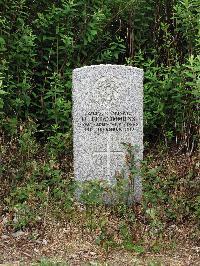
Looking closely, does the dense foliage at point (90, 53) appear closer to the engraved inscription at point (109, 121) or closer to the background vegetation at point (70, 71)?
the background vegetation at point (70, 71)

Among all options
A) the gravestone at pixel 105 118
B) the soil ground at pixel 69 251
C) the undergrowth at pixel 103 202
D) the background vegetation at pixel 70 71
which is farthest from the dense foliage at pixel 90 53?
the soil ground at pixel 69 251

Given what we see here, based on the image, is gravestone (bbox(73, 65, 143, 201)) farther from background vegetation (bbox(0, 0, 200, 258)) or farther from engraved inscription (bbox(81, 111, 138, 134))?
background vegetation (bbox(0, 0, 200, 258))

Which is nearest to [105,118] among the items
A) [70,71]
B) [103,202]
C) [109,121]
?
[109,121]

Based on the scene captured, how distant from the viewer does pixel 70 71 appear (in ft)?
27.3

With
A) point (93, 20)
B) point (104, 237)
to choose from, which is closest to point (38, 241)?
point (104, 237)

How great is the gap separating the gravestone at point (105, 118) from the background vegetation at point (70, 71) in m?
0.33

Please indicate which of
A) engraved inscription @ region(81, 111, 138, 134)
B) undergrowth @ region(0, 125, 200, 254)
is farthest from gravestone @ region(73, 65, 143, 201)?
undergrowth @ region(0, 125, 200, 254)

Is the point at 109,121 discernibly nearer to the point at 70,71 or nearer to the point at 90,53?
the point at 70,71

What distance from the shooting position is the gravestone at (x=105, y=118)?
6961mm

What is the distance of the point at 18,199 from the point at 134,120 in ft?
4.82

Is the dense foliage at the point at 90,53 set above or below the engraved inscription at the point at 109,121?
above

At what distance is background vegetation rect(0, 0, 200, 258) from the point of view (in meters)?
7.46

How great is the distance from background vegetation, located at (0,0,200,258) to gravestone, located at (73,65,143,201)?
33 cm

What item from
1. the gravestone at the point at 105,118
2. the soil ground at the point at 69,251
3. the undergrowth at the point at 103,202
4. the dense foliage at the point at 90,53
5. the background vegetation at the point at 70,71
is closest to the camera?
the soil ground at the point at 69,251
